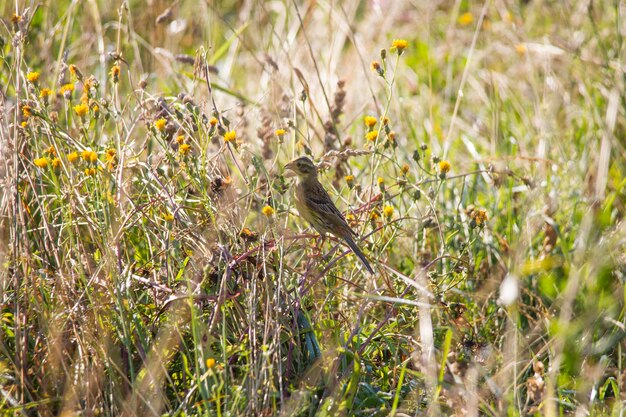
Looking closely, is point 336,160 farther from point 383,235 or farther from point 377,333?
point 377,333

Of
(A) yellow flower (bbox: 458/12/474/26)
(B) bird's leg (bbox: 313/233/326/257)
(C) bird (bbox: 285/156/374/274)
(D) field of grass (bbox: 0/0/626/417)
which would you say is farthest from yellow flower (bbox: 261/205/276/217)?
(A) yellow flower (bbox: 458/12/474/26)

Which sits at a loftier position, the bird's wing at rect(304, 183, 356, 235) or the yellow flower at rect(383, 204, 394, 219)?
the yellow flower at rect(383, 204, 394, 219)

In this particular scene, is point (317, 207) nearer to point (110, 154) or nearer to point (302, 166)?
point (302, 166)

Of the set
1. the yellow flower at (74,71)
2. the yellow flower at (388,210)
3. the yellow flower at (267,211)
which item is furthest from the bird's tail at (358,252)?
the yellow flower at (74,71)

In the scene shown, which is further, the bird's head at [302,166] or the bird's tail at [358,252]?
the bird's head at [302,166]

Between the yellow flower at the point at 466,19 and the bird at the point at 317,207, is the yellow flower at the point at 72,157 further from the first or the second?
the yellow flower at the point at 466,19

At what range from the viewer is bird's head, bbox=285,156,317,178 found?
3814 mm

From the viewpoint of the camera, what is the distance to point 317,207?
12.5 ft

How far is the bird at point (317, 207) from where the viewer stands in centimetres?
364

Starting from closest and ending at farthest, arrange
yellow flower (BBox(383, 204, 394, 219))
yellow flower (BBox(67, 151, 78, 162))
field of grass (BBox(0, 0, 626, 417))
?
field of grass (BBox(0, 0, 626, 417)) < yellow flower (BBox(67, 151, 78, 162)) < yellow flower (BBox(383, 204, 394, 219))

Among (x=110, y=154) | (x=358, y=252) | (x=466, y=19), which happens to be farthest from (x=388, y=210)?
(x=466, y=19)

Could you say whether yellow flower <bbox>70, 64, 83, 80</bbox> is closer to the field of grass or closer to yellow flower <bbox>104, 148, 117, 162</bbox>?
the field of grass

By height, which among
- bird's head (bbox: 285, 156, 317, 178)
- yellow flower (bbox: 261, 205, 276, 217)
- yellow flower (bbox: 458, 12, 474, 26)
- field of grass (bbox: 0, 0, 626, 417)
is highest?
yellow flower (bbox: 458, 12, 474, 26)

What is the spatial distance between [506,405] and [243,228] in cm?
118
